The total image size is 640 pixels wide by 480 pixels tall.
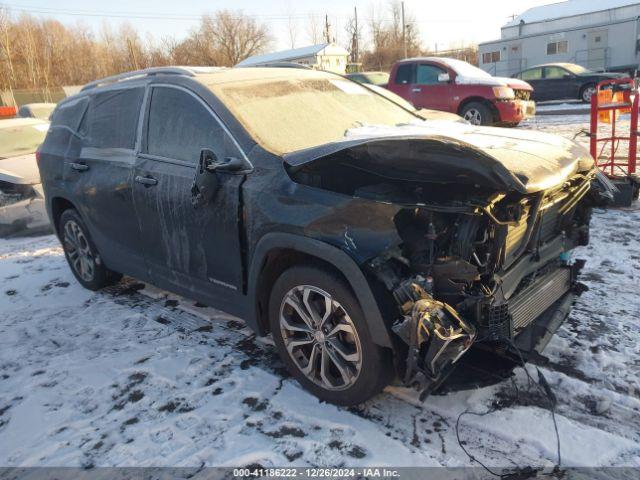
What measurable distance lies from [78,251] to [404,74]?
9829 millimetres

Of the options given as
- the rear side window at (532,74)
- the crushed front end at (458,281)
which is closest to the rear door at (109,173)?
the crushed front end at (458,281)

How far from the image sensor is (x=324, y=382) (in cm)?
288

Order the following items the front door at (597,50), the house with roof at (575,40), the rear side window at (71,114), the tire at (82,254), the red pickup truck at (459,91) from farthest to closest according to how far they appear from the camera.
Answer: the front door at (597,50) → the house with roof at (575,40) → the red pickup truck at (459,91) → the tire at (82,254) → the rear side window at (71,114)

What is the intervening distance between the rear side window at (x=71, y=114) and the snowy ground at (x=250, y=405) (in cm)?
185

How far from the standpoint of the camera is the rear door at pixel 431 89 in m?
12.1

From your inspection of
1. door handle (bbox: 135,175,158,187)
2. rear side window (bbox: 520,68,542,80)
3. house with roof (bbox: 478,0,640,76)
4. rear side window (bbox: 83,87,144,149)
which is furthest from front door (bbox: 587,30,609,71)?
door handle (bbox: 135,175,158,187)

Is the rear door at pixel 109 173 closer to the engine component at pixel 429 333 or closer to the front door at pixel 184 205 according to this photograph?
the front door at pixel 184 205

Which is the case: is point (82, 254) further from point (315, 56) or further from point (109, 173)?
point (315, 56)

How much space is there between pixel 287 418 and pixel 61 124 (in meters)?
3.76

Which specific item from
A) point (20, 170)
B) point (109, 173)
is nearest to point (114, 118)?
point (109, 173)

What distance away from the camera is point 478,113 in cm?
1195

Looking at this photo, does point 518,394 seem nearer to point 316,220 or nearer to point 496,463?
point 496,463

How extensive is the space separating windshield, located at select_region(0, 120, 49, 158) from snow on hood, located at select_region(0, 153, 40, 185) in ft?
1.03

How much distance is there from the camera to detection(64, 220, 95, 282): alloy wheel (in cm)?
481
